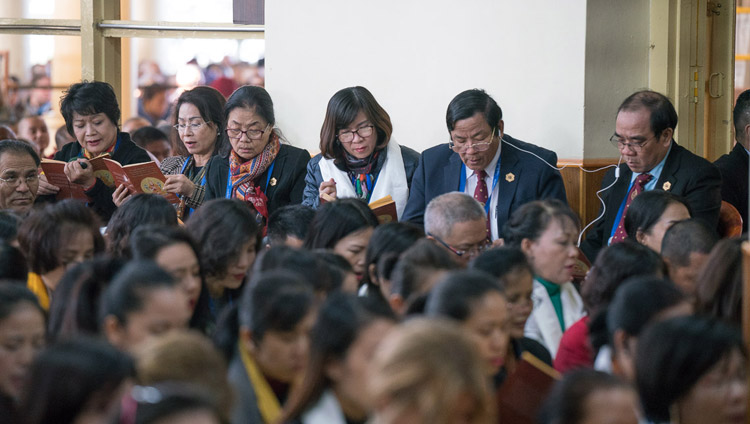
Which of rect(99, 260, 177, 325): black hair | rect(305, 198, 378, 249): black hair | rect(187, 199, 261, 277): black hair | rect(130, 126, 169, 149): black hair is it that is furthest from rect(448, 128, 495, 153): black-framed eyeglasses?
rect(130, 126, 169, 149): black hair

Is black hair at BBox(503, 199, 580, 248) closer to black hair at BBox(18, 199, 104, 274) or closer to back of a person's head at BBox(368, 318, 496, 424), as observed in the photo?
black hair at BBox(18, 199, 104, 274)

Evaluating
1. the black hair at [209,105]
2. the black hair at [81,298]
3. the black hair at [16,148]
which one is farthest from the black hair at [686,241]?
the black hair at [16,148]

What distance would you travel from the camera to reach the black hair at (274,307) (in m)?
2.82

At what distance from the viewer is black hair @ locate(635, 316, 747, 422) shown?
2.56 metres

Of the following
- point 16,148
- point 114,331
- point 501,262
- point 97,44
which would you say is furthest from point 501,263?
point 97,44

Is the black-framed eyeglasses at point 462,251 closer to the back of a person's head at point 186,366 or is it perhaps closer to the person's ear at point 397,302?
the person's ear at point 397,302

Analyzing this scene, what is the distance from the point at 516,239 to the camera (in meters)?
4.27

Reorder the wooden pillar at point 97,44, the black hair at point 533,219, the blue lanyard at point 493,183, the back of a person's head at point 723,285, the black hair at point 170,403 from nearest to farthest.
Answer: the black hair at point 170,403 < the back of a person's head at point 723,285 < the black hair at point 533,219 < the blue lanyard at point 493,183 < the wooden pillar at point 97,44

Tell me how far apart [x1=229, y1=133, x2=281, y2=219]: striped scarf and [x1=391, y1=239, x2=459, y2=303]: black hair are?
210 centimetres

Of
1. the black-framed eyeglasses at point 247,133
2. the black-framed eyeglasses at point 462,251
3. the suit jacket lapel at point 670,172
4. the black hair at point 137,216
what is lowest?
the black-framed eyeglasses at point 462,251

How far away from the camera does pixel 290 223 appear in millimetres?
4582

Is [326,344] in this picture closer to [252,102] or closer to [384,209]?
[384,209]

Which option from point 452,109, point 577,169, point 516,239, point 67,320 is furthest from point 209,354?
point 577,169

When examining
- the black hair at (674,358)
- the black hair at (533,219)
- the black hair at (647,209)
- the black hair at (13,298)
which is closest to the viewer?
the black hair at (674,358)
